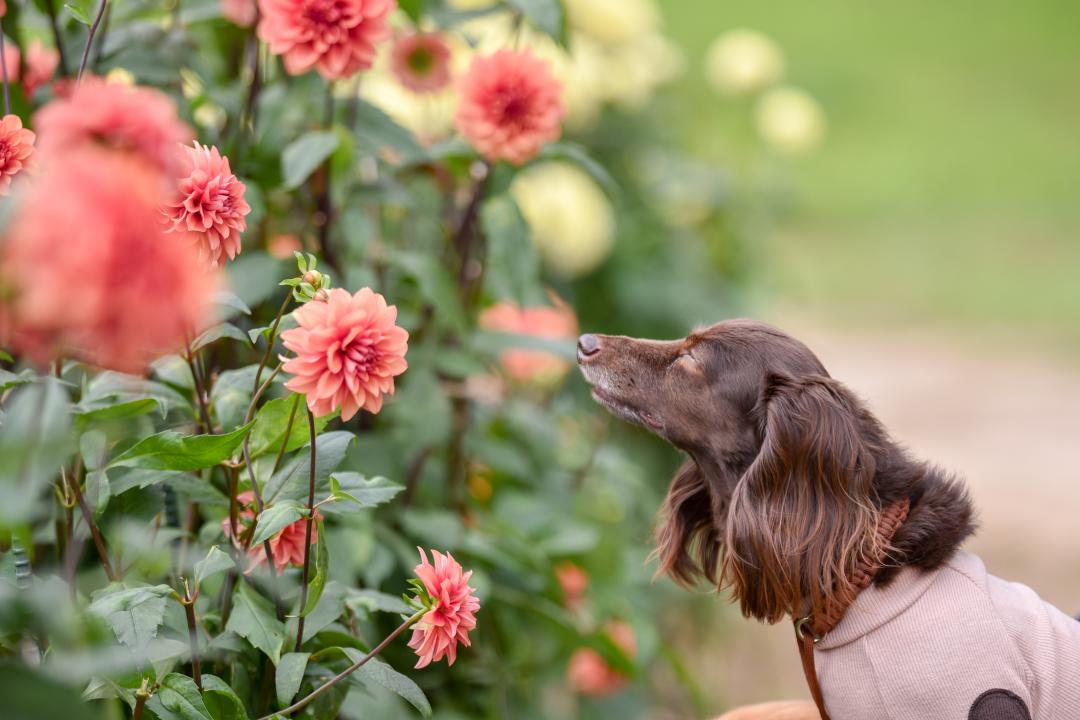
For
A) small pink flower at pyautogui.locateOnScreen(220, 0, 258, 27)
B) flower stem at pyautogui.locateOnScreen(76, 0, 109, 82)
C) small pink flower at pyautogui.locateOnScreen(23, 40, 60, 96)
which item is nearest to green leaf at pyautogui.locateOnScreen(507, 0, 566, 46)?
small pink flower at pyautogui.locateOnScreen(220, 0, 258, 27)

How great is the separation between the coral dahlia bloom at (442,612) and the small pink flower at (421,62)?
125 centimetres

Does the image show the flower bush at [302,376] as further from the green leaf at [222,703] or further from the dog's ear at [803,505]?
the dog's ear at [803,505]

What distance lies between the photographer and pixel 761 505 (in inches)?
72.5

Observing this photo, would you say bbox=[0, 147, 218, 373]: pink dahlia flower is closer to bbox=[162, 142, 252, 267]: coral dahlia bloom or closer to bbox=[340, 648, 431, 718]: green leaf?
bbox=[162, 142, 252, 267]: coral dahlia bloom

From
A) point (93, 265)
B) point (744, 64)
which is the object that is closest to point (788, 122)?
point (744, 64)

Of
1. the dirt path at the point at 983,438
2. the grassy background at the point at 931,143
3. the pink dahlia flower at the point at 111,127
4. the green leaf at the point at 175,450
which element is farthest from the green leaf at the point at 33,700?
the grassy background at the point at 931,143

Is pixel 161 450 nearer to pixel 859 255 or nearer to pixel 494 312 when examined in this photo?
pixel 494 312

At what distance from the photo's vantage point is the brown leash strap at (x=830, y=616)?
171 cm

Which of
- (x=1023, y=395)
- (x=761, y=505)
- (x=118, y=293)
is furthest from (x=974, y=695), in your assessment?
(x=1023, y=395)

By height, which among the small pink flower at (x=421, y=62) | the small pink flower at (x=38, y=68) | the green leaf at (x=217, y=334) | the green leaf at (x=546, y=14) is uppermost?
the green leaf at (x=546, y=14)

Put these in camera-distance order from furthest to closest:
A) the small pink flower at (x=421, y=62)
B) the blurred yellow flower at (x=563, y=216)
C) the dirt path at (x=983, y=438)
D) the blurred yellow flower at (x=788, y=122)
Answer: the blurred yellow flower at (x=788, y=122)
the dirt path at (x=983, y=438)
the blurred yellow flower at (x=563, y=216)
the small pink flower at (x=421, y=62)

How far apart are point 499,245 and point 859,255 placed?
764cm

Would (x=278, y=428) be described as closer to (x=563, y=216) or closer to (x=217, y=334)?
(x=217, y=334)

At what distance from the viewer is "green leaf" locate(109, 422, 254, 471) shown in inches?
49.1
